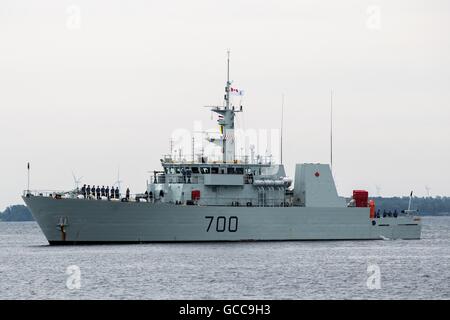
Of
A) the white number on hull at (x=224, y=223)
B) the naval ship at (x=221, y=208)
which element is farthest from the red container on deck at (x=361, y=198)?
the white number on hull at (x=224, y=223)

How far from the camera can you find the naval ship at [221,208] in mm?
62000

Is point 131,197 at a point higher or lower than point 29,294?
higher

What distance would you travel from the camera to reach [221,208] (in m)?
64.1

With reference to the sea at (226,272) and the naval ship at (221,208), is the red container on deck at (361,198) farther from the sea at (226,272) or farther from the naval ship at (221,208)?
the sea at (226,272)

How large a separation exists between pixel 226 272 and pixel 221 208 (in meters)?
16.0

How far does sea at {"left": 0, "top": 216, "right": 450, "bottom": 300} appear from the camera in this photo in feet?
→ 136

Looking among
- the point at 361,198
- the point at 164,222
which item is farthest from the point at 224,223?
the point at 361,198

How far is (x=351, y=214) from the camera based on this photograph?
69938mm

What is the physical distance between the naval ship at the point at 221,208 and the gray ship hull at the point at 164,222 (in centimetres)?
6

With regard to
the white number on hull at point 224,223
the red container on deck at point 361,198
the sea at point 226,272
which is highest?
the red container on deck at point 361,198

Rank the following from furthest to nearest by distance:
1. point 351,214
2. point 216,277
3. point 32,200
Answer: point 351,214
point 32,200
point 216,277
